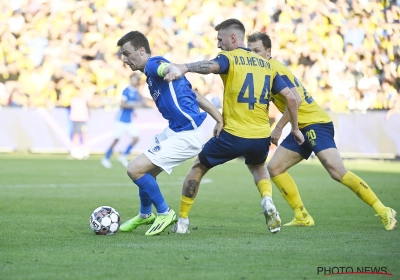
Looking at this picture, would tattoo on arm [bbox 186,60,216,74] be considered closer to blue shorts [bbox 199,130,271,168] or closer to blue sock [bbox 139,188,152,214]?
blue shorts [bbox 199,130,271,168]

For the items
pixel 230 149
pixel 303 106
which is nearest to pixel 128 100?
pixel 303 106

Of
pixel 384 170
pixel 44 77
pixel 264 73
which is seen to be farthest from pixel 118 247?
pixel 44 77

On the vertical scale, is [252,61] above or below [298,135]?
above

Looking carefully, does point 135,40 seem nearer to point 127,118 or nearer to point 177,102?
point 177,102

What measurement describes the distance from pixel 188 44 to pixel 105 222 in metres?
19.1

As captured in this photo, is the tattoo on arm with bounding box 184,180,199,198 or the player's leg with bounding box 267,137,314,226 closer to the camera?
the tattoo on arm with bounding box 184,180,199,198

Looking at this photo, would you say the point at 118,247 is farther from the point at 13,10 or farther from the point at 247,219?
the point at 13,10

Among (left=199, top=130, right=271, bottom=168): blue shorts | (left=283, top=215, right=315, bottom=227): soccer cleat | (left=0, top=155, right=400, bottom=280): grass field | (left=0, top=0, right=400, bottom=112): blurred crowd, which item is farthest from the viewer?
(left=0, top=0, right=400, bottom=112): blurred crowd

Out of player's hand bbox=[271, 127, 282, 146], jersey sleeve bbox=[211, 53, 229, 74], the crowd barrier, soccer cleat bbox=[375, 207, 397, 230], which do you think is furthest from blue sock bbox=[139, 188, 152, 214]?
the crowd barrier

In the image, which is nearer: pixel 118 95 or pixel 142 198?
pixel 142 198

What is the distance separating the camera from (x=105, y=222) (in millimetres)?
7184

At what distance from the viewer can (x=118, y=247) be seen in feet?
20.5

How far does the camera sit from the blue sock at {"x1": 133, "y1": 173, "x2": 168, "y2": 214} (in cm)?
729

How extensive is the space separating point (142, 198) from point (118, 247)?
1479 mm
